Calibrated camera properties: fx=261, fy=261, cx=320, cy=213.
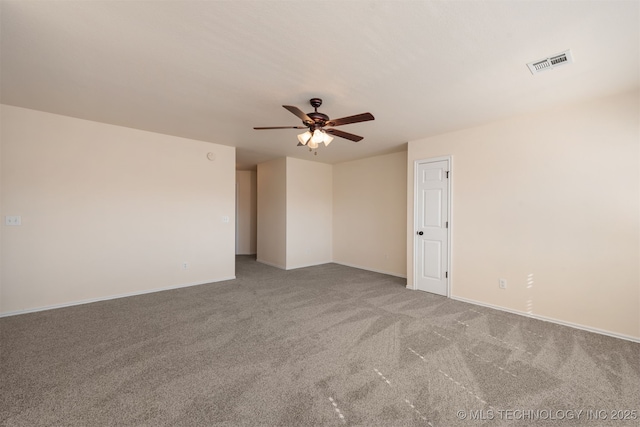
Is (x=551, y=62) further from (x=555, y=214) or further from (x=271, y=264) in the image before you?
(x=271, y=264)

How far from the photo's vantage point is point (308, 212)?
251 inches

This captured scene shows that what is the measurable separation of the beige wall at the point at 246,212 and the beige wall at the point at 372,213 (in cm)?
283

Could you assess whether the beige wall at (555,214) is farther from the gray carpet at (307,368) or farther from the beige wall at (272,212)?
the beige wall at (272,212)

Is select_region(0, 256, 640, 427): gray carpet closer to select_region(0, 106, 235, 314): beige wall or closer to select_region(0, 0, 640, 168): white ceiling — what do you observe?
select_region(0, 106, 235, 314): beige wall

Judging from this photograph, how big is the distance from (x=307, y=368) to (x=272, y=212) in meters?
4.52

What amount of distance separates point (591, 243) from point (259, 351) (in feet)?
12.3

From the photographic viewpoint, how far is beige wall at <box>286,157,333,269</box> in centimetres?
603

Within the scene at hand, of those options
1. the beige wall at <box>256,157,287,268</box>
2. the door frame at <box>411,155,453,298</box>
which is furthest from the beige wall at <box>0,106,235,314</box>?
the door frame at <box>411,155,453,298</box>

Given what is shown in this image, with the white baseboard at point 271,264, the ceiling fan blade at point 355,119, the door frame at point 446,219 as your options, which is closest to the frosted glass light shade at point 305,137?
the ceiling fan blade at point 355,119

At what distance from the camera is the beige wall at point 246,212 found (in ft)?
26.6

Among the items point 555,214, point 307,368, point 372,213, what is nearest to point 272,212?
point 372,213

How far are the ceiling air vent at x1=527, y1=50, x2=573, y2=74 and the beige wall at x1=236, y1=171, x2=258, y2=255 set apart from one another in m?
7.00

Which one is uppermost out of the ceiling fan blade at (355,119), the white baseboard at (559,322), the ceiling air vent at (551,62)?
the ceiling air vent at (551,62)

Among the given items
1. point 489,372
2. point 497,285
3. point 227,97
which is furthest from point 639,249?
point 227,97
